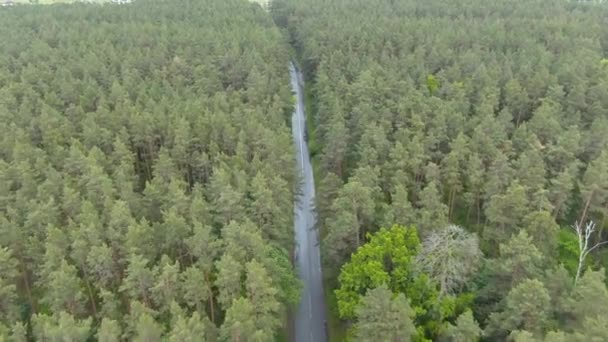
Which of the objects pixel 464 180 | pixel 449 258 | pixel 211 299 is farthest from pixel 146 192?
pixel 464 180

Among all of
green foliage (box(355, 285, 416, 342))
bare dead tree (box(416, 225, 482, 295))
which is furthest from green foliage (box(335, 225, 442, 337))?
green foliage (box(355, 285, 416, 342))

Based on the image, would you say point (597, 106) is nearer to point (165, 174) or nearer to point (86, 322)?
point (165, 174)

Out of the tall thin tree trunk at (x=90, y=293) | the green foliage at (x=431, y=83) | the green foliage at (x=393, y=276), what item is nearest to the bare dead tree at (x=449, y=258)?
the green foliage at (x=393, y=276)

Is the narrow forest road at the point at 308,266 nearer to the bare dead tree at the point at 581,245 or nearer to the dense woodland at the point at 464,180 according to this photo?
the dense woodland at the point at 464,180

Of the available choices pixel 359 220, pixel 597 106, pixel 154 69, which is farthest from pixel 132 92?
pixel 597 106

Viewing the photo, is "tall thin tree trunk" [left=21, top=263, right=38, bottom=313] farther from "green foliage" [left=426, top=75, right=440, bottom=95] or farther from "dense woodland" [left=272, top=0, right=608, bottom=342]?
"green foliage" [left=426, top=75, right=440, bottom=95]

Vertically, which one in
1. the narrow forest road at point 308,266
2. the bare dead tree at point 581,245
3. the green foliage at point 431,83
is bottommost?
the narrow forest road at point 308,266
